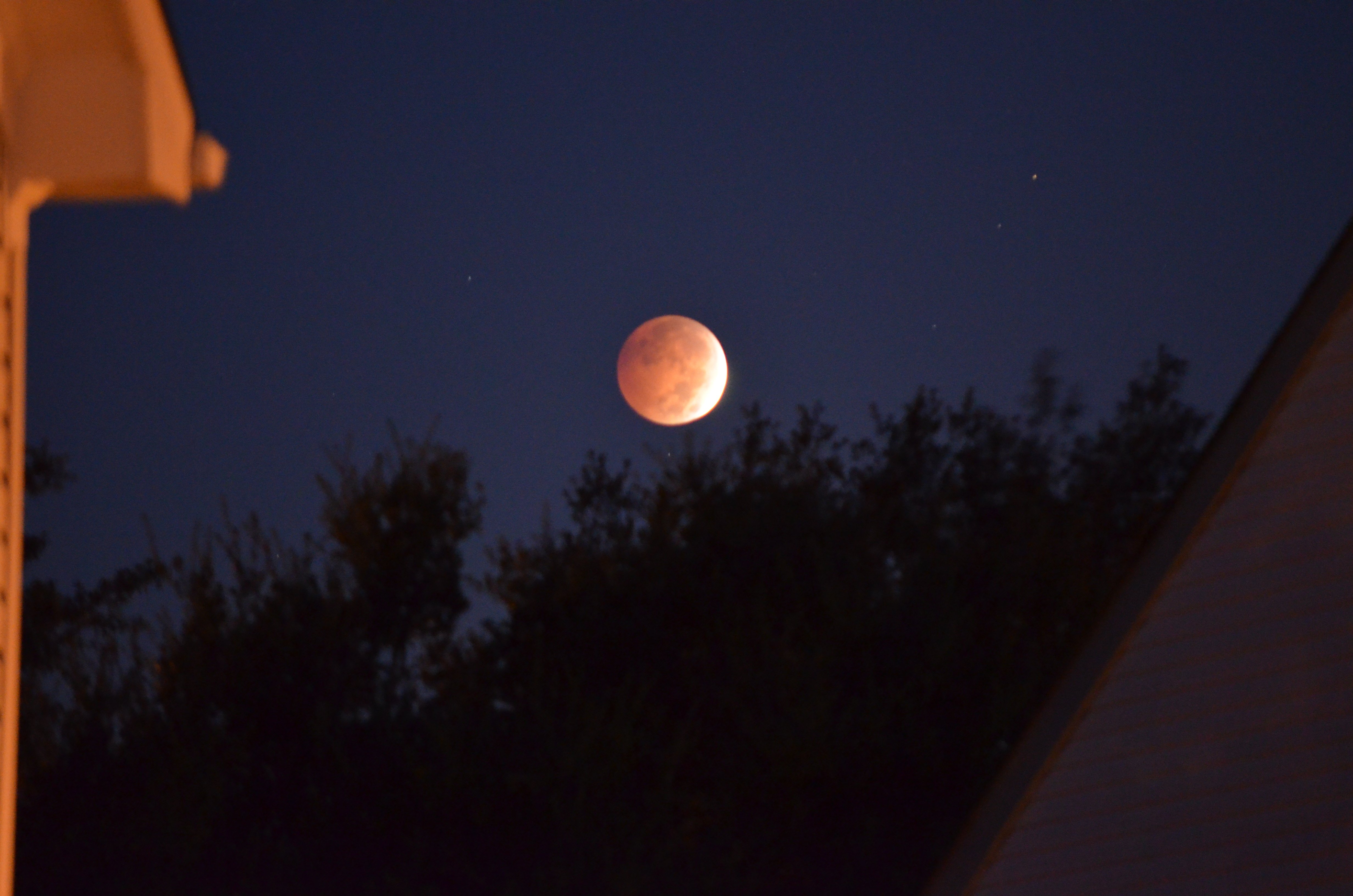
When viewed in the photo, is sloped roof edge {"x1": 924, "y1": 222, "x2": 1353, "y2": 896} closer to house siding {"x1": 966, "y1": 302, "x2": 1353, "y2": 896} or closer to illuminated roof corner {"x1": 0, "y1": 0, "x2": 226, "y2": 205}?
house siding {"x1": 966, "y1": 302, "x2": 1353, "y2": 896}

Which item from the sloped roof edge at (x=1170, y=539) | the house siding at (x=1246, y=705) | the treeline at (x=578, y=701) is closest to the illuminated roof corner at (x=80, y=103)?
the sloped roof edge at (x=1170, y=539)

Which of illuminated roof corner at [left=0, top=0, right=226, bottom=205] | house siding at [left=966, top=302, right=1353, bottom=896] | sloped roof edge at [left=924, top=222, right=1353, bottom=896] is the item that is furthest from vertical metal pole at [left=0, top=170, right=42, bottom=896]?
house siding at [left=966, top=302, right=1353, bottom=896]

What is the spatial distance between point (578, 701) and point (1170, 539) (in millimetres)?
8122

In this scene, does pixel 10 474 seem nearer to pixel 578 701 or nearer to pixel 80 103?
pixel 80 103

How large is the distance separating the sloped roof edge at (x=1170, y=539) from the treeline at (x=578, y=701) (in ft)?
21.9

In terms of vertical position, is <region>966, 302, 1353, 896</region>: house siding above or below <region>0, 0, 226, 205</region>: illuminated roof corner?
below

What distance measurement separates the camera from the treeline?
11.3 meters

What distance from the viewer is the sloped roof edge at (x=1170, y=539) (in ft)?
15.2

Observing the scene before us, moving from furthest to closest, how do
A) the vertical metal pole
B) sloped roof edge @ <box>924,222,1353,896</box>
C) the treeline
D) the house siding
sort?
the treeline → sloped roof edge @ <box>924,222,1353,896</box> → the house siding → the vertical metal pole

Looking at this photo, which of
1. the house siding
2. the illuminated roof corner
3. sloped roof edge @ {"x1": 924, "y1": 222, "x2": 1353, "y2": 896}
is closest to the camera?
the illuminated roof corner

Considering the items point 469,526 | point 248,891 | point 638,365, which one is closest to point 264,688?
point 248,891

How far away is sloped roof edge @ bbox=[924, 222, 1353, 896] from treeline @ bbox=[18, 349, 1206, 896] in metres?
6.67

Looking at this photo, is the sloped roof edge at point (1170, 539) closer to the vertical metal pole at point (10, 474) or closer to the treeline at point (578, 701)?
the vertical metal pole at point (10, 474)

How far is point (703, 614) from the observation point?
13180 mm
